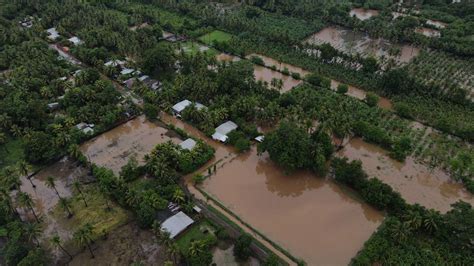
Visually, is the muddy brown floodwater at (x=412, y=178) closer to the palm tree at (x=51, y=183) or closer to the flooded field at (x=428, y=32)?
the palm tree at (x=51, y=183)

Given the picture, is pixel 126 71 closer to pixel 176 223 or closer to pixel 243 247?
pixel 176 223

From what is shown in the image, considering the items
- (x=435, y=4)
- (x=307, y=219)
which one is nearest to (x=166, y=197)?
(x=307, y=219)

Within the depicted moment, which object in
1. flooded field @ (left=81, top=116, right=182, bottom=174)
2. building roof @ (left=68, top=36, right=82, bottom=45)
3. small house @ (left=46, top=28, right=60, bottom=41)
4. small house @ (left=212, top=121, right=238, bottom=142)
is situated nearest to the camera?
flooded field @ (left=81, top=116, right=182, bottom=174)

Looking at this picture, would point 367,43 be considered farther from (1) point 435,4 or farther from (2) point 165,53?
(2) point 165,53

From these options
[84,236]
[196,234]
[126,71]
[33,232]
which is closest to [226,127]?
[196,234]

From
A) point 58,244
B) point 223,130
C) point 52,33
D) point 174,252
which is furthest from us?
point 52,33

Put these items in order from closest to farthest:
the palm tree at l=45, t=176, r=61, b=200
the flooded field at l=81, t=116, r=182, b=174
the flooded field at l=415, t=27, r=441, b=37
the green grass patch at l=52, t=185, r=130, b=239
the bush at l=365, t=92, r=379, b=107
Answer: the green grass patch at l=52, t=185, r=130, b=239 < the palm tree at l=45, t=176, r=61, b=200 < the flooded field at l=81, t=116, r=182, b=174 < the bush at l=365, t=92, r=379, b=107 < the flooded field at l=415, t=27, r=441, b=37

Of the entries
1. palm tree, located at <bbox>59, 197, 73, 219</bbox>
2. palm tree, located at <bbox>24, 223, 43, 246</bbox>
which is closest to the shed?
palm tree, located at <bbox>59, 197, 73, 219</bbox>

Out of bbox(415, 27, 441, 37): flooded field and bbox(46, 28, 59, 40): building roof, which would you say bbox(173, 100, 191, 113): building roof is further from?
bbox(415, 27, 441, 37): flooded field
